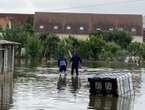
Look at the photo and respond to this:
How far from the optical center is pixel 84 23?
110 m

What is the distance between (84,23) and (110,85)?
8733 cm

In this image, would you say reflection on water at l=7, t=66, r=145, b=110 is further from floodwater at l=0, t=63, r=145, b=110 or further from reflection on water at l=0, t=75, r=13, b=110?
reflection on water at l=0, t=75, r=13, b=110

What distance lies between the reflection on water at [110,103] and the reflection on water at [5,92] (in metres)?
2.68

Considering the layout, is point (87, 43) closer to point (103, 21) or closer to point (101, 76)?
point (103, 21)

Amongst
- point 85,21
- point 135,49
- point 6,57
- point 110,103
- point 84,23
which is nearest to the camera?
point 110,103

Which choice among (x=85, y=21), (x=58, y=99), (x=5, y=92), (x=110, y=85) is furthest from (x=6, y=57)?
(x=85, y=21)

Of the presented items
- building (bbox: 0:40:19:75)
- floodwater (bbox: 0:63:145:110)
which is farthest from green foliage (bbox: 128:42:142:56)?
floodwater (bbox: 0:63:145:110)

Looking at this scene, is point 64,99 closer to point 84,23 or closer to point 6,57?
point 6,57

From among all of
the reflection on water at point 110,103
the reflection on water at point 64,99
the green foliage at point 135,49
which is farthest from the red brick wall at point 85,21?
the reflection on water at point 110,103

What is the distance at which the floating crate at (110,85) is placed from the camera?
73.0 ft

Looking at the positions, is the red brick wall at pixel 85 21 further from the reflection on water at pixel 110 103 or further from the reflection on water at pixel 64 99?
the reflection on water at pixel 110 103

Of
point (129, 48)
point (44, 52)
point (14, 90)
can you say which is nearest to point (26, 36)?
point (44, 52)

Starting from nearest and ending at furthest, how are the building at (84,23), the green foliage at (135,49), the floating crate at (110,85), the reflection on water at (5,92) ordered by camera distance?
1. the reflection on water at (5,92)
2. the floating crate at (110,85)
3. the green foliage at (135,49)
4. the building at (84,23)

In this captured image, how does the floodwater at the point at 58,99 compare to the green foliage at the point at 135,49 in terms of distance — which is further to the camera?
the green foliage at the point at 135,49
